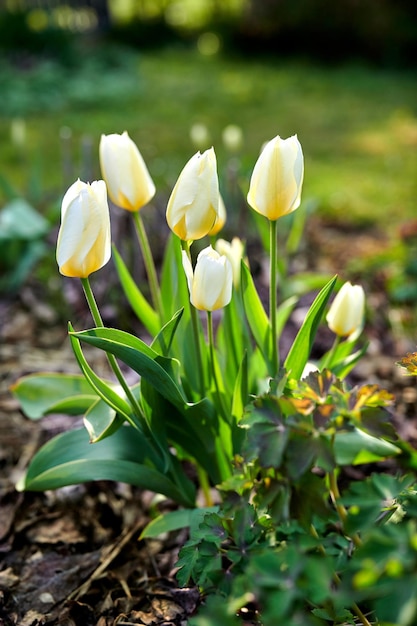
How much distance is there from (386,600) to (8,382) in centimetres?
193

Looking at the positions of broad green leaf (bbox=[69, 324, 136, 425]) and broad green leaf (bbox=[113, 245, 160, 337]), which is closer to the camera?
broad green leaf (bbox=[69, 324, 136, 425])

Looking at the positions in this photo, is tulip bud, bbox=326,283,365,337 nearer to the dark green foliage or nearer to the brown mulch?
the dark green foliage

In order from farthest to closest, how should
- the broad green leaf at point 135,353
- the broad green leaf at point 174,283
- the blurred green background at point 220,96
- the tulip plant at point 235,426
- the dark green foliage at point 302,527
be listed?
1. the blurred green background at point 220,96
2. the broad green leaf at point 174,283
3. the broad green leaf at point 135,353
4. the tulip plant at point 235,426
5. the dark green foliage at point 302,527

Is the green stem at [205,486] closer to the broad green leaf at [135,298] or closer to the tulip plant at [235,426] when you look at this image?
the tulip plant at [235,426]

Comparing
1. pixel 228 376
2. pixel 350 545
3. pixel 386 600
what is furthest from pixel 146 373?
pixel 386 600

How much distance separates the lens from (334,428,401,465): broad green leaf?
5.74 ft

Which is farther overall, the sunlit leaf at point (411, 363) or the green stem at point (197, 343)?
the green stem at point (197, 343)

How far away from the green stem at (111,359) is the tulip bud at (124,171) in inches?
11.3

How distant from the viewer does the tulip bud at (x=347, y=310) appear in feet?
5.73

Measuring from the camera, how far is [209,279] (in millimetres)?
1425

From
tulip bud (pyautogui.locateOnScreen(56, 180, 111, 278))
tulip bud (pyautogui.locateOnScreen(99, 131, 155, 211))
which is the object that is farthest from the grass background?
tulip bud (pyautogui.locateOnScreen(56, 180, 111, 278))

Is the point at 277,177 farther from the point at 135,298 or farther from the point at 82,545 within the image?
the point at 82,545

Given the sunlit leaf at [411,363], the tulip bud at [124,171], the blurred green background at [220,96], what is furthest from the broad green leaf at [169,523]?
the blurred green background at [220,96]

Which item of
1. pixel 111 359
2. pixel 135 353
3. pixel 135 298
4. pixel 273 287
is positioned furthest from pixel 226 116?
pixel 135 353
